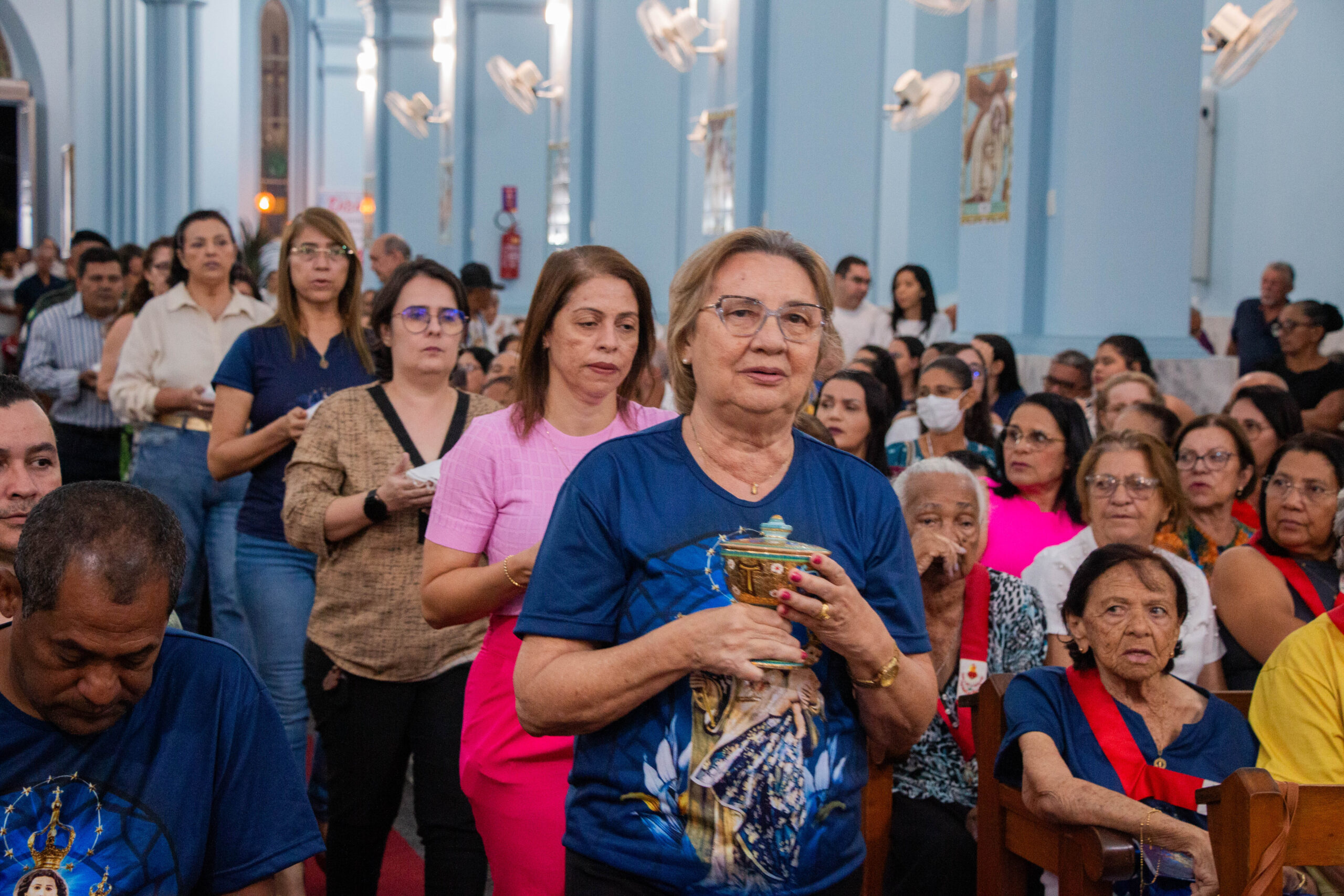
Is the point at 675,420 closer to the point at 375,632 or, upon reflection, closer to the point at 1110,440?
the point at 375,632

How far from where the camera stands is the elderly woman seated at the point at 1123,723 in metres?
3.38

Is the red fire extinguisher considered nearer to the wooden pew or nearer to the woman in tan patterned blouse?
Answer: the woman in tan patterned blouse

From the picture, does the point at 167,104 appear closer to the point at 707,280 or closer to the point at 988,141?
the point at 988,141

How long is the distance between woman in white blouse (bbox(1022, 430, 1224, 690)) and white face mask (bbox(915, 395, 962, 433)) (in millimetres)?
1459

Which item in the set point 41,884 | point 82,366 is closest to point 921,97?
point 82,366

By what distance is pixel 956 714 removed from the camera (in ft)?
13.1

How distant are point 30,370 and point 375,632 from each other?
4948 mm

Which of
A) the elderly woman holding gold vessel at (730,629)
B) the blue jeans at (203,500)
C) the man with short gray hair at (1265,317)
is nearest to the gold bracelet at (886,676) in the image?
the elderly woman holding gold vessel at (730,629)

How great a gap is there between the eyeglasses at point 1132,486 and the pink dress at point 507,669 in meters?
2.20

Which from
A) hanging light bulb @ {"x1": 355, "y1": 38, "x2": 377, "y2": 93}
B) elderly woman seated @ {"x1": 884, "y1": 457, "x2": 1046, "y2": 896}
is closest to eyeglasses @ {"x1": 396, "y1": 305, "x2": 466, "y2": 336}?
elderly woman seated @ {"x1": 884, "y1": 457, "x2": 1046, "y2": 896}

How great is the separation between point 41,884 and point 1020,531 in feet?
12.7

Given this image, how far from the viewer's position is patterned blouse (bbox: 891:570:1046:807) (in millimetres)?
4000

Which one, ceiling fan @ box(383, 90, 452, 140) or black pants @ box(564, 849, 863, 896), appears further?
ceiling fan @ box(383, 90, 452, 140)

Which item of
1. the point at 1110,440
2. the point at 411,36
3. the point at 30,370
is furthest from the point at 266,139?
the point at 1110,440
